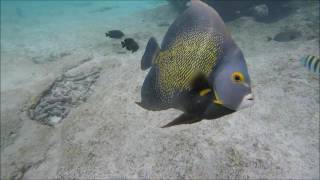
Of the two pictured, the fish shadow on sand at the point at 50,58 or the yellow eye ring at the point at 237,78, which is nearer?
the yellow eye ring at the point at 237,78

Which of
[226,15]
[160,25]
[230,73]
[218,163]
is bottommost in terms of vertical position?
[160,25]

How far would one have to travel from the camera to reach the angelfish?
2.51 ft

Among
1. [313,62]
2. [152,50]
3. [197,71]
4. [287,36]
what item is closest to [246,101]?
[197,71]

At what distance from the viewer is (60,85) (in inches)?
301

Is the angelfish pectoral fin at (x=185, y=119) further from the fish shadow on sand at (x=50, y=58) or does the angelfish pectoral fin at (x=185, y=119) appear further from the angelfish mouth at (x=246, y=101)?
the fish shadow on sand at (x=50, y=58)

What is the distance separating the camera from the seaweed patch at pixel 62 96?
6.53 m

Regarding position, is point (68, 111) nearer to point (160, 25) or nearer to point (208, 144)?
point (208, 144)

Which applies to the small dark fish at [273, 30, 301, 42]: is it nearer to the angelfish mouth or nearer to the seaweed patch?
the seaweed patch

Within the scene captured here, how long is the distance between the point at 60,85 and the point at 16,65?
4.93m

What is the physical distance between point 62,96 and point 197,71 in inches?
269

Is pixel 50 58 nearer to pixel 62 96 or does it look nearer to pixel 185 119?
pixel 62 96

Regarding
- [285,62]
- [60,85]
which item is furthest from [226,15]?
[60,85]

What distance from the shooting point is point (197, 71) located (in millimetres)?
834

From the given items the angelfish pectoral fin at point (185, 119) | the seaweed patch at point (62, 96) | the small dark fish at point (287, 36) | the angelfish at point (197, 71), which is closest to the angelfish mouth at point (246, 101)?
the angelfish at point (197, 71)
